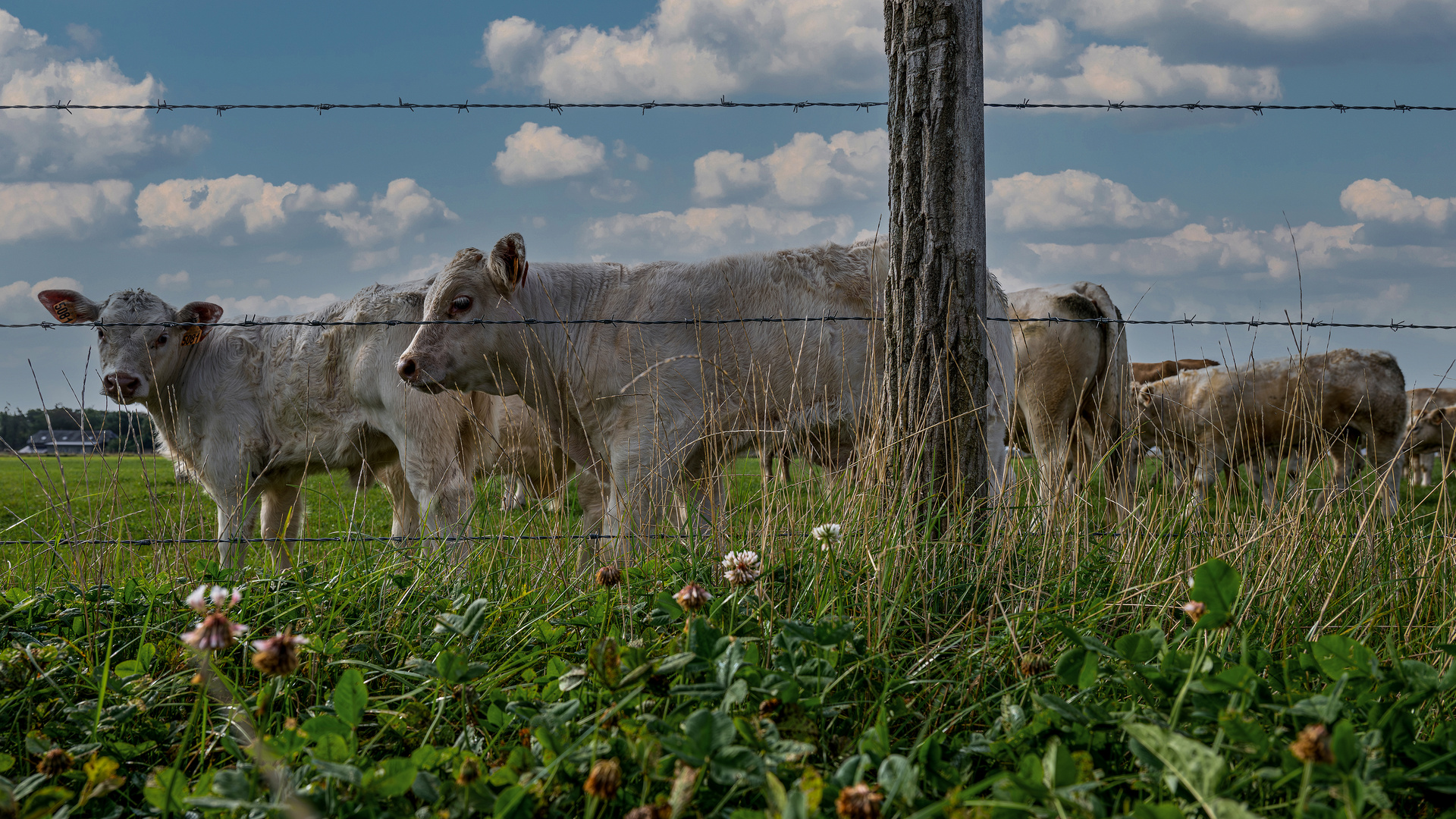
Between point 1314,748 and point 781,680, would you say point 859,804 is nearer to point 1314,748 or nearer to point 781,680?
point 781,680

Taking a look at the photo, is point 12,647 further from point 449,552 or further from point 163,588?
point 449,552

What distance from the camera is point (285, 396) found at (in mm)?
6598

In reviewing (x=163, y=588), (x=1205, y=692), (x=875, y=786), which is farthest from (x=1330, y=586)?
(x=163, y=588)

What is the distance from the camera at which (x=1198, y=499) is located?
3.54 meters

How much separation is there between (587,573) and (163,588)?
1322 mm

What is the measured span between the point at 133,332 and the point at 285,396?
1021 millimetres

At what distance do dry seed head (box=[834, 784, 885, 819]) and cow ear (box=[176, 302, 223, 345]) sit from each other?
20.1 feet

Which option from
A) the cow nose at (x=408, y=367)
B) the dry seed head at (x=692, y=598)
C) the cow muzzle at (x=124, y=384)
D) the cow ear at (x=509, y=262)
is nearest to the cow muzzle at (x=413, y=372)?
the cow nose at (x=408, y=367)

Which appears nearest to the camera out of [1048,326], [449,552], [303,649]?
[303,649]

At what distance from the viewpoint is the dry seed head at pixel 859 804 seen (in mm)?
1399

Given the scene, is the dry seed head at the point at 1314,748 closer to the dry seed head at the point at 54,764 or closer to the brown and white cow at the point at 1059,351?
the dry seed head at the point at 54,764

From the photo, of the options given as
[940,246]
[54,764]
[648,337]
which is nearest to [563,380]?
[648,337]

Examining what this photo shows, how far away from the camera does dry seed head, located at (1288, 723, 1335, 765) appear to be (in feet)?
4.73

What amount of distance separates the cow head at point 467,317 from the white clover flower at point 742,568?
9.81ft
